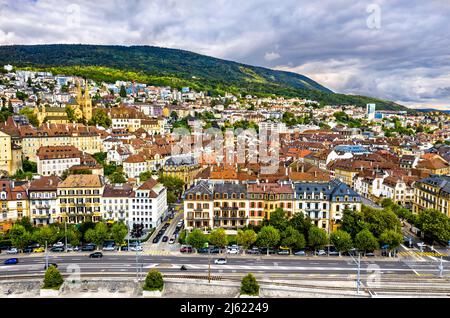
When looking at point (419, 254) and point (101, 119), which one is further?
point (101, 119)

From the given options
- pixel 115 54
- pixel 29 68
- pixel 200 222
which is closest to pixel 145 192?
pixel 200 222

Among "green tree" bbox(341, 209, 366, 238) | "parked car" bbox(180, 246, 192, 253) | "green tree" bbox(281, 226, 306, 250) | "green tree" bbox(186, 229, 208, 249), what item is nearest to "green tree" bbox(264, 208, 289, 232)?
"green tree" bbox(281, 226, 306, 250)

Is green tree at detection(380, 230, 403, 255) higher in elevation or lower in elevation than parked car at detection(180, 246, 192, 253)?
higher

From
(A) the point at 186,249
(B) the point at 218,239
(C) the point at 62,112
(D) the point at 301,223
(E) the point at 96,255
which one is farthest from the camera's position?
(C) the point at 62,112

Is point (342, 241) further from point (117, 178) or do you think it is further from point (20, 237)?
point (117, 178)

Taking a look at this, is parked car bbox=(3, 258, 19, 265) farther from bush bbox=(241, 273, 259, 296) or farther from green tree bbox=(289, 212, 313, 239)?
green tree bbox=(289, 212, 313, 239)

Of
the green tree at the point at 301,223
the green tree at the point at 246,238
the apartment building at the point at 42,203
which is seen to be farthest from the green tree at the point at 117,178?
the green tree at the point at 301,223

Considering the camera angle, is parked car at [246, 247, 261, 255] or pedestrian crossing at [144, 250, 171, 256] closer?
pedestrian crossing at [144, 250, 171, 256]

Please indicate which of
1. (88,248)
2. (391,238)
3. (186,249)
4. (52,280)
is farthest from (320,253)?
(52,280)
